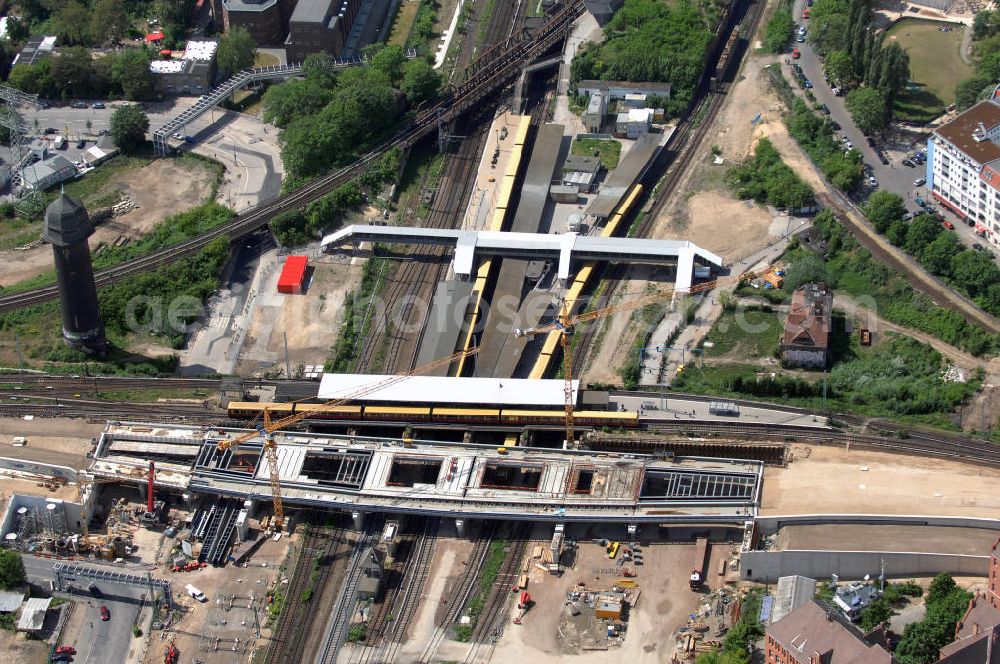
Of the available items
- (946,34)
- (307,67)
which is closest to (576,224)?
(307,67)

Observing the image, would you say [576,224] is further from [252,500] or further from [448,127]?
[252,500]

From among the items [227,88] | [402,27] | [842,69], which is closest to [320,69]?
[227,88]

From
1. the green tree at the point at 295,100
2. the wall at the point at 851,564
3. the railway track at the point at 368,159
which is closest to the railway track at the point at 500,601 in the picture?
the wall at the point at 851,564

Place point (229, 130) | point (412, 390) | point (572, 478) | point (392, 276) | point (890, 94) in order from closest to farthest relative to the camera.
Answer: point (572, 478), point (412, 390), point (392, 276), point (890, 94), point (229, 130)

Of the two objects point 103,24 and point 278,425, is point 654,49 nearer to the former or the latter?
point 103,24

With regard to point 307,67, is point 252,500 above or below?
below

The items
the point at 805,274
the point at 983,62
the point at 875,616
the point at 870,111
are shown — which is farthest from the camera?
the point at 983,62

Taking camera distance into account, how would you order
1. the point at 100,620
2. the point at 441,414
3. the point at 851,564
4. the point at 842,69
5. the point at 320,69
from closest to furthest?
the point at 851,564 → the point at 100,620 → the point at 441,414 → the point at 842,69 → the point at 320,69
